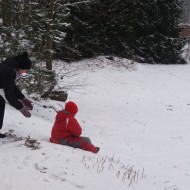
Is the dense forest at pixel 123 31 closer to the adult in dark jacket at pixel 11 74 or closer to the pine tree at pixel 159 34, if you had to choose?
the pine tree at pixel 159 34

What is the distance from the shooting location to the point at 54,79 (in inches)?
471

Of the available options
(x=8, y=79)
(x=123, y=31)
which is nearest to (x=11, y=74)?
(x=8, y=79)

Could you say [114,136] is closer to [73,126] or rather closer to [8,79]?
[73,126]

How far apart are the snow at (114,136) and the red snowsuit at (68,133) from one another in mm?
394

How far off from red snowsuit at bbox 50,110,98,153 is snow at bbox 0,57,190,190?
39 centimetres

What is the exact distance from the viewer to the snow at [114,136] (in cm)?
511

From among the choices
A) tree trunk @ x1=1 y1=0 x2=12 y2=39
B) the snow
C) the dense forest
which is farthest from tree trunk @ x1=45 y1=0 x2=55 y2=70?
the dense forest

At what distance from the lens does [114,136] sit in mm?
11211

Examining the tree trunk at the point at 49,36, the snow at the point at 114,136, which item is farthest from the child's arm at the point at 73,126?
the tree trunk at the point at 49,36

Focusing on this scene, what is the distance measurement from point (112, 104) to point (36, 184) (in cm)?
1149

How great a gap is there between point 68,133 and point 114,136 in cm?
434

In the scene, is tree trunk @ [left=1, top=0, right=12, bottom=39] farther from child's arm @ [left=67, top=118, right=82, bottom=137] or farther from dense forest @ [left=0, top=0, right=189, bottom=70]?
dense forest @ [left=0, top=0, right=189, bottom=70]

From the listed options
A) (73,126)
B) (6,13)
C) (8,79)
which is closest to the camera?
(8,79)

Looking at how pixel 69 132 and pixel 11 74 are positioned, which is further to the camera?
pixel 69 132
